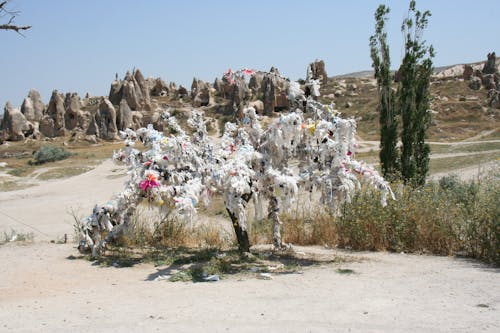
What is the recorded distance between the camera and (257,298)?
562 centimetres

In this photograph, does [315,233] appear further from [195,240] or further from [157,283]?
[157,283]

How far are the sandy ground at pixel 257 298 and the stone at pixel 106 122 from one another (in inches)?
1450

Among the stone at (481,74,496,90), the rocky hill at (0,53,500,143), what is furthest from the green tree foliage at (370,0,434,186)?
the stone at (481,74,496,90)

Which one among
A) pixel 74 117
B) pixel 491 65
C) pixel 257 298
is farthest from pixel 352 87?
pixel 257 298

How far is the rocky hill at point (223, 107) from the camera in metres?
44.0

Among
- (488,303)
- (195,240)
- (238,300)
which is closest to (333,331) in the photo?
(238,300)

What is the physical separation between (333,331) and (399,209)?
4.46 meters

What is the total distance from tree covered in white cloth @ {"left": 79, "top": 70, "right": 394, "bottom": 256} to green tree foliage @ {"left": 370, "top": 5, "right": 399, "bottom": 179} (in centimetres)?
780

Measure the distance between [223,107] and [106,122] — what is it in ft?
45.5

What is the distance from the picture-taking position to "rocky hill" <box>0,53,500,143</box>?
144 ft

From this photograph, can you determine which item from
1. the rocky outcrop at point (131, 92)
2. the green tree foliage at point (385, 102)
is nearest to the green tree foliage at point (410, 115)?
the green tree foliage at point (385, 102)

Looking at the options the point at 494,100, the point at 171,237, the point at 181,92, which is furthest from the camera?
the point at 181,92

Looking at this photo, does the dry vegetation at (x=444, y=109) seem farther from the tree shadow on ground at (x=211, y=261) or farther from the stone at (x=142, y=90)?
the tree shadow on ground at (x=211, y=261)

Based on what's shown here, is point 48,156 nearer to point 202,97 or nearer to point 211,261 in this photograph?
point 211,261
